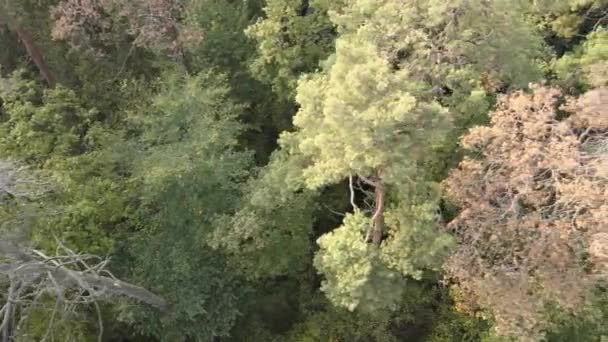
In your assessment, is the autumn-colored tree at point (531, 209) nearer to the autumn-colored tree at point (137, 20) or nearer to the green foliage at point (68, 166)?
the green foliage at point (68, 166)

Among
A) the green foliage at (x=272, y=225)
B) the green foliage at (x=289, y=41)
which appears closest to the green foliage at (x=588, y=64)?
the green foliage at (x=289, y=41)

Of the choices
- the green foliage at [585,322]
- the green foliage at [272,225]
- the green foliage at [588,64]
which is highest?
the green foliage at [588,64]

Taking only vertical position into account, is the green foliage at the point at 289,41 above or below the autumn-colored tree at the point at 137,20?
below

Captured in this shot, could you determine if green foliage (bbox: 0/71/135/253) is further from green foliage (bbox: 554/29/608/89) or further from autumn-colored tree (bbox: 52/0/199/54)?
green foliage (bbox: 554/29/608/89)

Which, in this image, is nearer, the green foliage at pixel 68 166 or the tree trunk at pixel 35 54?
the green foliage at pixel 68 166

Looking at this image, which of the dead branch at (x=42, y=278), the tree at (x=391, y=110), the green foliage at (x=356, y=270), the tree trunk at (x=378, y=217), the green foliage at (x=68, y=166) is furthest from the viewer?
the green foliage at (x=68, y=166)

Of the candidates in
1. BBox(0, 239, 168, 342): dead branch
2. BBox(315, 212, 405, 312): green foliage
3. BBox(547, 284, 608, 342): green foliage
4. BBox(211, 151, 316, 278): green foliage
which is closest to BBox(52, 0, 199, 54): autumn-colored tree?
BBox(211, 151, 316, 278): green foliage
